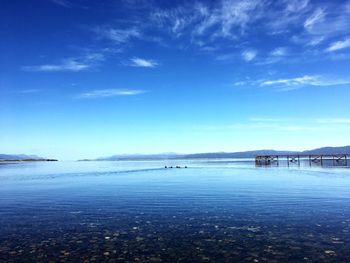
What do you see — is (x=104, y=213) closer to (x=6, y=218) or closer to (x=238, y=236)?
(x=6, y=218)

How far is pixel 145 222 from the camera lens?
94.1 ft

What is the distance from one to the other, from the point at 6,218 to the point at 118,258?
18.5 m

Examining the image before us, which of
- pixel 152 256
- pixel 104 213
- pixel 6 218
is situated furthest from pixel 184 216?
pixel 6 218

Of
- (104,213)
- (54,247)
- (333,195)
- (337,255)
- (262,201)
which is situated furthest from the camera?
(333,195)

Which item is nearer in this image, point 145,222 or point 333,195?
point 145,222

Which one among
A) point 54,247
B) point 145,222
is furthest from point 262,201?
point 54,247

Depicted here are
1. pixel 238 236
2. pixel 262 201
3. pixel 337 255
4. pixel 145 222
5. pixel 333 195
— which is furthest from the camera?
pixel 333 195

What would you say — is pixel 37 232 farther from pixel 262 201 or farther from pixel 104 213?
pixel 262 201

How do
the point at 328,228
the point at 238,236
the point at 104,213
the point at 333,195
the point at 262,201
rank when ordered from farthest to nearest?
the point at 333,195 < the point at 262,201 < the point at 104,213 < the point at 328,228 < the point at 238,236

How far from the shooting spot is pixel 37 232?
25219 millimetres

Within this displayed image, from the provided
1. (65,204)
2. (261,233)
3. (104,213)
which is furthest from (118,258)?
(65,204)

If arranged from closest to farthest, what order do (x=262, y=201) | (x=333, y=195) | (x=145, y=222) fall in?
1. (x=145, y=222)
2. (x=262, y=201)
3. (x=333, y=195)

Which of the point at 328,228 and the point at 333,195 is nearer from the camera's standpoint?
the point at 328,228

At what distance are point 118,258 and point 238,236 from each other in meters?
9.04
